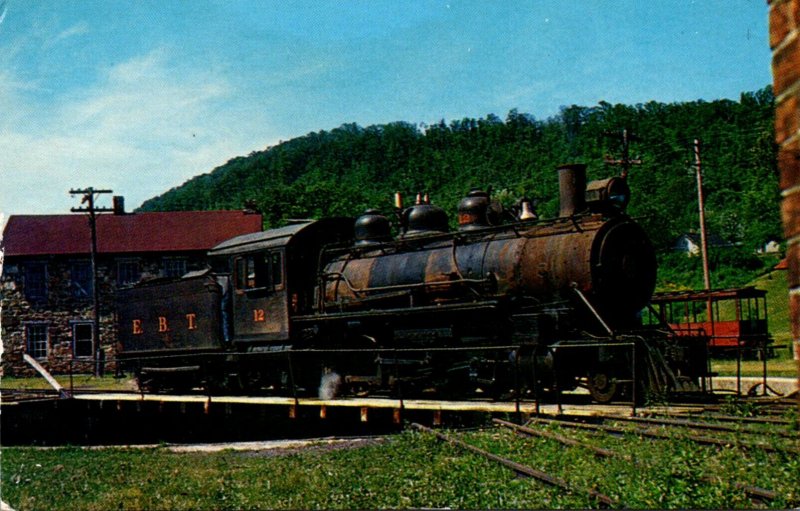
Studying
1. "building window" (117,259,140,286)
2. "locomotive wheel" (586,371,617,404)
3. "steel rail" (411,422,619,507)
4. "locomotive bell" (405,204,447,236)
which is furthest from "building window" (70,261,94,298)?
"steel rail" (411,422,619,507)

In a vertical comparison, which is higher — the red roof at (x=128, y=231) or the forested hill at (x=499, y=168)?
the forested hill at (x=499, y=168)

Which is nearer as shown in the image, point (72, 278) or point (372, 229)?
point (372, 229)

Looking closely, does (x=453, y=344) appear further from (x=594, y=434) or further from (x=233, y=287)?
(x=233, y=287)

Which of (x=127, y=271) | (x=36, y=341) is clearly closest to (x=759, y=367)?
(x=127, y=271)

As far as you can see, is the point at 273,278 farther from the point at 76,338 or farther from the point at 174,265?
the point at 76,338

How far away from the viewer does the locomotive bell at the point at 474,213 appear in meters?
13.4

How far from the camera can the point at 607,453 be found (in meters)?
6.41

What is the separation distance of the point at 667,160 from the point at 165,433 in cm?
2791

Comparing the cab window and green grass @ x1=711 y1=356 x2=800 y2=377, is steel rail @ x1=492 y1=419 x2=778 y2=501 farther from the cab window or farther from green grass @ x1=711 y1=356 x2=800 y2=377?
green grass @ x1=711 y1=356 x2=800 y2=377

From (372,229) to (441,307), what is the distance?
3.35m

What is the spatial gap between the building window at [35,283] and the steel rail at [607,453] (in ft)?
90.5

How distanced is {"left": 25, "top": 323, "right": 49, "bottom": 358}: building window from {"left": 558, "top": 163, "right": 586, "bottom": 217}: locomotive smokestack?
1052 inches

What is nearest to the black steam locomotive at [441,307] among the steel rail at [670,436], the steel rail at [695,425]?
the steel rail at [695,425]

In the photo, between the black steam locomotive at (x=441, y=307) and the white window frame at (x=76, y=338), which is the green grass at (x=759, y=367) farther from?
the white window frame at (x=76, y=338)
